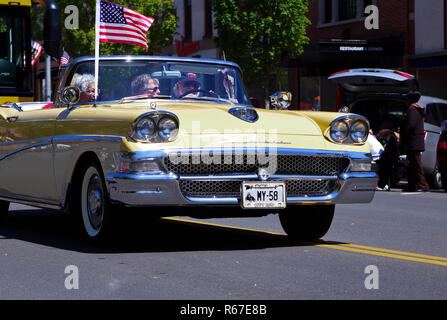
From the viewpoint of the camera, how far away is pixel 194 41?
127 feet

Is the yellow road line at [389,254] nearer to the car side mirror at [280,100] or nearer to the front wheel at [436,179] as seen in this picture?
the car side mirror at [280,100]

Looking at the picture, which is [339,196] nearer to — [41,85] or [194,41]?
[194,41]

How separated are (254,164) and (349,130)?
106 cm

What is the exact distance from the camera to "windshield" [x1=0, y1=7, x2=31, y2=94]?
1454cm

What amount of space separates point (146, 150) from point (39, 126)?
2031mm

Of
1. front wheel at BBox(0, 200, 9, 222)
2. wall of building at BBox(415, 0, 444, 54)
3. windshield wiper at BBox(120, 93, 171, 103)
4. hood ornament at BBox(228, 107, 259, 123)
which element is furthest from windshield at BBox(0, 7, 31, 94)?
wall of building at BBox(415, 0, 444, 54)

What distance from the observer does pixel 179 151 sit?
7559mm

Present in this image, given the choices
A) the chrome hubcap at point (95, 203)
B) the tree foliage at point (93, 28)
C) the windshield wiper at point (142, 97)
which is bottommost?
the chrome hubcap at point (95, 203)

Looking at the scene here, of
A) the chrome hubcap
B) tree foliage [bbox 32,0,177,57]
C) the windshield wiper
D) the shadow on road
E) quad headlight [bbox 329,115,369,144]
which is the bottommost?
the shadow on road

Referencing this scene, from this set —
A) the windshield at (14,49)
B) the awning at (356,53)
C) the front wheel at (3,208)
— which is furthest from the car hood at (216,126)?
the awning at (356,53)

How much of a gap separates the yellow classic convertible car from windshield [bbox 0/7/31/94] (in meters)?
5.15

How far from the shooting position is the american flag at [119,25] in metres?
13.4

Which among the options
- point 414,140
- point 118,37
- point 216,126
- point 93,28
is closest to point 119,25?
point 118,37

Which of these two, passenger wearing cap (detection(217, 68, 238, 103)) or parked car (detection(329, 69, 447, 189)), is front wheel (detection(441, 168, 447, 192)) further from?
passenger wearing cap (detection(217, 68, 238, 103))
